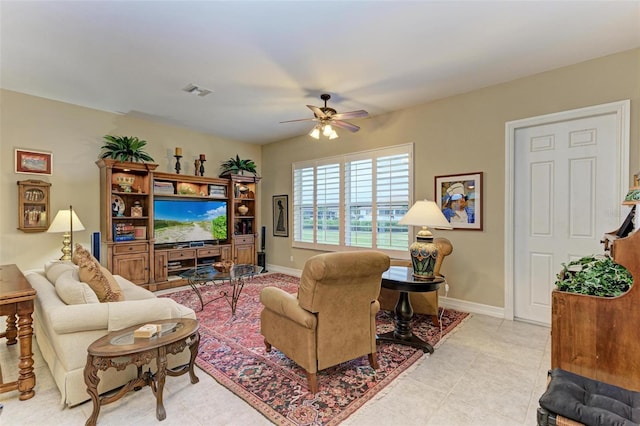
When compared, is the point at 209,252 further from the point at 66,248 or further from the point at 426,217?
the point at 426,217

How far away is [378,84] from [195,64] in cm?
216

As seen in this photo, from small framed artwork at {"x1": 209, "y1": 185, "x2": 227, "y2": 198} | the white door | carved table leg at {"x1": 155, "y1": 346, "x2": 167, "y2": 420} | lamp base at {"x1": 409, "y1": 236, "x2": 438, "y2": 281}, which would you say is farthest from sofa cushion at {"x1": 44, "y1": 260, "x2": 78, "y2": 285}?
the white door

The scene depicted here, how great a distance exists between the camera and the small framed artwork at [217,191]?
602 cm

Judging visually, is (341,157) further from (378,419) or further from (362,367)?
(378,419)

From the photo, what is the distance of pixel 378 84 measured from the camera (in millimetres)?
3811

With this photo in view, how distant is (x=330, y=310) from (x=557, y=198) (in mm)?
3059

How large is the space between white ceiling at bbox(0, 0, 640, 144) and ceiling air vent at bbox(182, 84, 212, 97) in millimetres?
78

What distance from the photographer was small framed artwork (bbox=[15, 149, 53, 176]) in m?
4.09

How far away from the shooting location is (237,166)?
20.5 feet

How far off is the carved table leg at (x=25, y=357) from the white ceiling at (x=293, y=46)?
238cm

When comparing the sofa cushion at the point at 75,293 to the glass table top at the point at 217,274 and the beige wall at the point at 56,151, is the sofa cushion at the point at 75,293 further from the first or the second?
the beige wall at the point at 56,151

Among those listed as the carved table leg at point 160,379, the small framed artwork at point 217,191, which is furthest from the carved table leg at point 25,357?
the small framed artwork at point 217,191

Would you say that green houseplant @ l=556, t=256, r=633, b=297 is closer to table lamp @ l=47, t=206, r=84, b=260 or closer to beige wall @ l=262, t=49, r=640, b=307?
beige wall @ l=262, t=49, r=640, b=307

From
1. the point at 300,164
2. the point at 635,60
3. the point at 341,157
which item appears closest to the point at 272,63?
the point at 341,157
